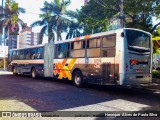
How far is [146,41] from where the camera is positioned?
12.8 meters

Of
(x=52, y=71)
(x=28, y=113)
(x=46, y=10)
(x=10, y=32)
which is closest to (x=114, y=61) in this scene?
(x=28, y=113)

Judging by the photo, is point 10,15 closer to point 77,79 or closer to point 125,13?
point 125,13

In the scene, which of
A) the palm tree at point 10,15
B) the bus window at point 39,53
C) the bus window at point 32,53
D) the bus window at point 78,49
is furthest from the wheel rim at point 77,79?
the palm tree at point 10,15

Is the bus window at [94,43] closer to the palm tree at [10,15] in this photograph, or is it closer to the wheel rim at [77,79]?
the wheel rim at [77,79]

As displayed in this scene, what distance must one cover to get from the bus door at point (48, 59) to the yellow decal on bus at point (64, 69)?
0.75m

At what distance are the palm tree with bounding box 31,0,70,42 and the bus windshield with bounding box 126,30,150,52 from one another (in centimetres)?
3179

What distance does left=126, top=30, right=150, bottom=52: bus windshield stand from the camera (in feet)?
39.4

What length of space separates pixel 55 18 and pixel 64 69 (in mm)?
29256

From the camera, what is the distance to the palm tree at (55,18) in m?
43.9

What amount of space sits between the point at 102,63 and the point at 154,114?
5.24 metres

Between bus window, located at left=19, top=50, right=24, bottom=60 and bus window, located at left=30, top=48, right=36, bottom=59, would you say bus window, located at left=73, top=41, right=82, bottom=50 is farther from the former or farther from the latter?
bus window, located at left=19, top=50, right=24, bottom=60

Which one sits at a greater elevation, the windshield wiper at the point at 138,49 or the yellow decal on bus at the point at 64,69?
the windshield wiper at the point at 138,49

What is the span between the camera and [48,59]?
18469 millimetres

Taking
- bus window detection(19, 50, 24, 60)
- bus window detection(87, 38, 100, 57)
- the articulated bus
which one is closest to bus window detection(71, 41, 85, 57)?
the articulated bus
